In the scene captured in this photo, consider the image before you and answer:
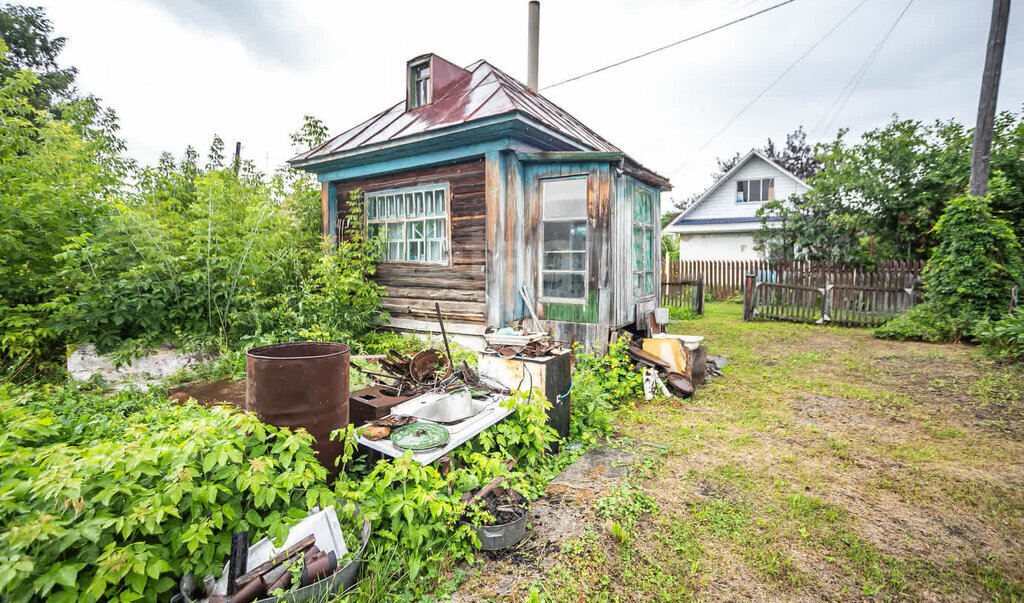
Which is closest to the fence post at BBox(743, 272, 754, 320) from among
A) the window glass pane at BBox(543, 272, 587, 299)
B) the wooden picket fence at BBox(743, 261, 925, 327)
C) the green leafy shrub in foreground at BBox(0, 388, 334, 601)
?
the wooden picket fence at BBox(743, 261, 925, 327)

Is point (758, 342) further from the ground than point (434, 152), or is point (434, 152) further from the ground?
point (434, 152)

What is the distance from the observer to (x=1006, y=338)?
23.0ft

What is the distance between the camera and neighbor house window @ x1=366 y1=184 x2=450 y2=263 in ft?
23.7

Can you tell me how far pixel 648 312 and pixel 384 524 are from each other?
5.98 metres

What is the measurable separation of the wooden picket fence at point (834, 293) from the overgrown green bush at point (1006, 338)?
2.57 metres

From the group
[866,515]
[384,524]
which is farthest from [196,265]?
[866,515]

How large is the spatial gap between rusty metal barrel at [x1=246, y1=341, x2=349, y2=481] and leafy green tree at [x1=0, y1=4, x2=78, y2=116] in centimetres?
2078

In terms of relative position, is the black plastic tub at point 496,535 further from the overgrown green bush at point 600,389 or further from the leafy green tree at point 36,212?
the leafy green tree at point 36,212

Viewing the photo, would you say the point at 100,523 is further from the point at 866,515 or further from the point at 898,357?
the point at 898,357

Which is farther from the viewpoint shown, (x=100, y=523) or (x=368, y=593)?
(x=368, y=593)

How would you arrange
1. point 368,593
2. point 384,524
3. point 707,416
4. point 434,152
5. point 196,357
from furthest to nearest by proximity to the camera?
point 434,152, point 196,357, point 707,416, point 384,524, point 368,593

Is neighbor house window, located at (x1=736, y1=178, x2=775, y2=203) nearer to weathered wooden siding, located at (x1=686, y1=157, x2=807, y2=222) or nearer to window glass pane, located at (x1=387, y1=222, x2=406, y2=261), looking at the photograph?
weathered wooden siding, located at (x1=686, y1=157, x2=807, y2=222)

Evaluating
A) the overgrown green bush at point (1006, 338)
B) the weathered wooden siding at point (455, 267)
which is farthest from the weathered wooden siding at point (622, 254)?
the overgrown green bush at point (1006, 338)

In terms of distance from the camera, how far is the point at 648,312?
748 cm
